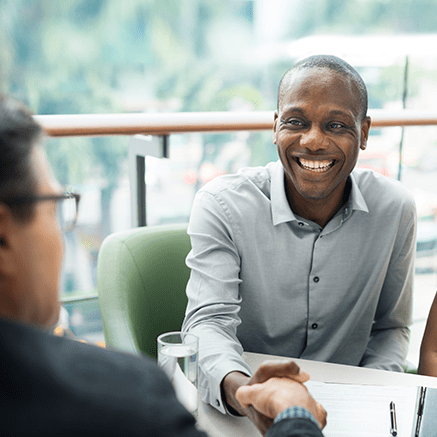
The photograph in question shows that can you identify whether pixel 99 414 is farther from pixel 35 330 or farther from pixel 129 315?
pixel 129 315

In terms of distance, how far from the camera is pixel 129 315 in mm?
1380

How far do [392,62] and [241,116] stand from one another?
4.16 ft

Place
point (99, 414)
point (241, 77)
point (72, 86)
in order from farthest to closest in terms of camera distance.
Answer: point (241, 77) < point (72, 86) < point (99, 414)

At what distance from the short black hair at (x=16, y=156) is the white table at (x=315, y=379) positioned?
59 cm

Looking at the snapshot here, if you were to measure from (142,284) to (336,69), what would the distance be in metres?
0.78

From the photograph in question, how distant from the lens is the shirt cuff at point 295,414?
749 millimetres

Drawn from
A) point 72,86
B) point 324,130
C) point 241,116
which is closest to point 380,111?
point 241,116

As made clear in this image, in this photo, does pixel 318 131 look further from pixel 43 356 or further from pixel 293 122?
pixel 43 356

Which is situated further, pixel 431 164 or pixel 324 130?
pixel 431 164

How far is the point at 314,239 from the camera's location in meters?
1.45

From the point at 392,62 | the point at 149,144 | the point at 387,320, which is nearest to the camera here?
the point at 387,320

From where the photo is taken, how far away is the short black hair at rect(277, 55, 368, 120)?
1.41m

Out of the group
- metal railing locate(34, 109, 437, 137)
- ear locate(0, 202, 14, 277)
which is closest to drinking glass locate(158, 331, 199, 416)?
ear locate(0, 202, 14, 277)

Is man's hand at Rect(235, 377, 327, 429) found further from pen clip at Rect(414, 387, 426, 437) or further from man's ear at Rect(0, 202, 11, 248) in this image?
man's ear at Rect(0, 202, 11, 248)
